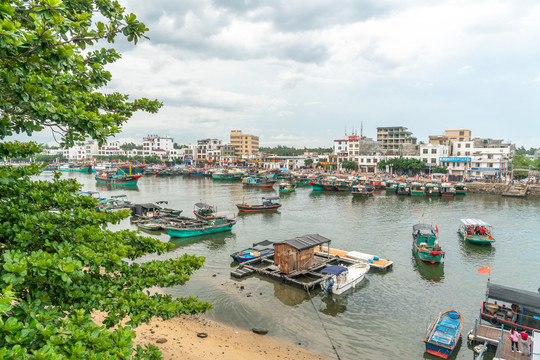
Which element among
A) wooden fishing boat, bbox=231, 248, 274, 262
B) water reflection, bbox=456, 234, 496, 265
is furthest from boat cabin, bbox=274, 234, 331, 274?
water reflection, bbox=456, 234, 496, 265

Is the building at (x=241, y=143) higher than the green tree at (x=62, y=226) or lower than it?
higher

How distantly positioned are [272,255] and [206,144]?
108 metres

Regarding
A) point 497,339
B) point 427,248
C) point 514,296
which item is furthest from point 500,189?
point 497,339

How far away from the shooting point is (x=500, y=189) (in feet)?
188

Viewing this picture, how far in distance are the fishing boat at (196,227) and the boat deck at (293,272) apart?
26.9 ft

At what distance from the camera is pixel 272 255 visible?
21.8m

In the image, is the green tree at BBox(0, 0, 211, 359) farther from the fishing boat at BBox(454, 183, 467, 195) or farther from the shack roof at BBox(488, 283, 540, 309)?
the fishing boat at BBox(454, 183, 467, 195)

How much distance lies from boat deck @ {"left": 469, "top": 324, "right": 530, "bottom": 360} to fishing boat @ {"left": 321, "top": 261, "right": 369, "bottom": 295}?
226 inches

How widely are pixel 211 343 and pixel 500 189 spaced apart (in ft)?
207

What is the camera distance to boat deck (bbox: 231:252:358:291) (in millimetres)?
17188

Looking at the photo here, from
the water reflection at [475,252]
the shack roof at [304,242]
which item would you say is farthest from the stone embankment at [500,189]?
the shack roof at [304,242]

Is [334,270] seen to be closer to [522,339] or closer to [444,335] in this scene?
[444,335]

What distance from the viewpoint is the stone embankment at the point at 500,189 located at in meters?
54.5

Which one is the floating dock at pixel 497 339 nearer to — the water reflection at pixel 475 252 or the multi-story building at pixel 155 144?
the water reflection at pixel 475 252
